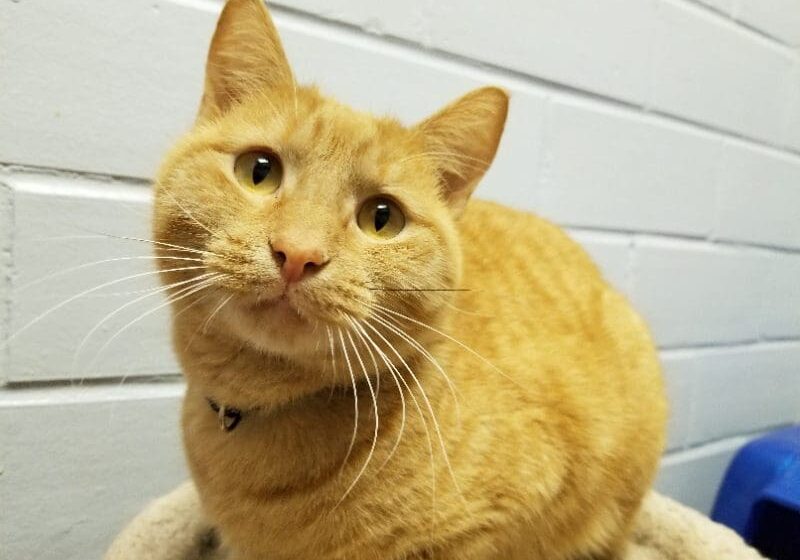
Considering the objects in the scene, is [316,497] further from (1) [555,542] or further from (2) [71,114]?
(2) [71,114]

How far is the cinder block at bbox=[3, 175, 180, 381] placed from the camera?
1.04 metres

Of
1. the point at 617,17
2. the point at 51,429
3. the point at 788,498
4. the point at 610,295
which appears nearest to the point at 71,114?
the point at 51,429

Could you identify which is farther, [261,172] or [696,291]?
[696,291]

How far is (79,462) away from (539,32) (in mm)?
1156

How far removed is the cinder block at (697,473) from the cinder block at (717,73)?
882mm

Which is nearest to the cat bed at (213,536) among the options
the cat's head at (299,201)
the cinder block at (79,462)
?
the cinder block at (79,462)

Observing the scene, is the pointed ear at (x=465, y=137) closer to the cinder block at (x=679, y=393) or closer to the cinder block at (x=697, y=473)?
the cinder block at (x=679, y=393)

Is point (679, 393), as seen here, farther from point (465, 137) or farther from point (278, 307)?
point (278, 307)

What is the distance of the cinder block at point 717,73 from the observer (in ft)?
5.53

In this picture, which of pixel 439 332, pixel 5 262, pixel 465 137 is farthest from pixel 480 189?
pixel 5 262

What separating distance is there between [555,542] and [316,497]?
359 mm

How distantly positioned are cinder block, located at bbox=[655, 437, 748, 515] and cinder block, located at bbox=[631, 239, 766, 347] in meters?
0.32

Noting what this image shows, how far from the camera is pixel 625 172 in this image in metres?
1.68

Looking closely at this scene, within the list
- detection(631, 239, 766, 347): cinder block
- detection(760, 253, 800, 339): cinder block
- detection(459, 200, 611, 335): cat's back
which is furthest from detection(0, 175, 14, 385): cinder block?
detection(760, 253, 800, 339): cinder block
